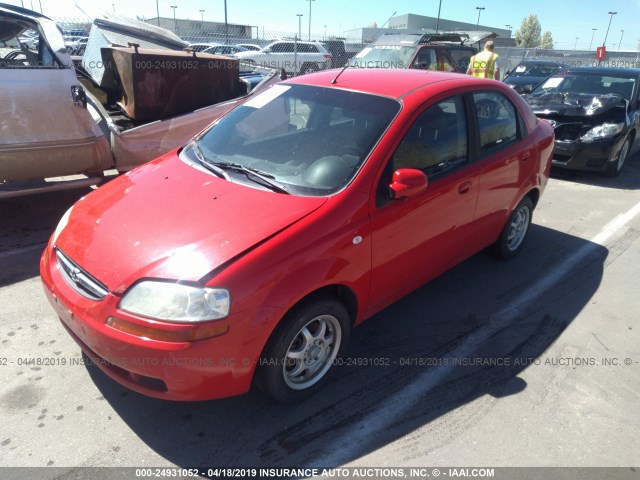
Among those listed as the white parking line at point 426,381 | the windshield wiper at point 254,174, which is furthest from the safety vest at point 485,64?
the windshield wiper at point 254,174

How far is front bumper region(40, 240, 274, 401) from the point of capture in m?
2.13

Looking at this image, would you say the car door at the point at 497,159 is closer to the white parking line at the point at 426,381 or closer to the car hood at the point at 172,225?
the white parking line at the point at 426,381

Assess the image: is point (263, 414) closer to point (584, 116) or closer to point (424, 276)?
point (424, 276)

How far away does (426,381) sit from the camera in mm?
2918

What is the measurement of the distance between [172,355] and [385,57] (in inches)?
452

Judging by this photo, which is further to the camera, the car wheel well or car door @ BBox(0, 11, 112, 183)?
car door @ BBox(0, 11, 112, 183)

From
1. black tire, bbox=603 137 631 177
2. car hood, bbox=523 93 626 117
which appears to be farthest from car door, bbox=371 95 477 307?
black tire, bbox=603 137 631 177

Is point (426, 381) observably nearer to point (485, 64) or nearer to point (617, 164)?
point (617, 164)

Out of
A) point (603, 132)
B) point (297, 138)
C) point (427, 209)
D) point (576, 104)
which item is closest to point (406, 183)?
point (427, 209)

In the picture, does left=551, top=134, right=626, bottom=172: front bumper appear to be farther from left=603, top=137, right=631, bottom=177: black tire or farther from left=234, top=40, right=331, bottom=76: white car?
left=234, top=40, right=331, bottom=76: white car

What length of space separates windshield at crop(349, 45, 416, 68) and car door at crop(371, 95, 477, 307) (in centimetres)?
893

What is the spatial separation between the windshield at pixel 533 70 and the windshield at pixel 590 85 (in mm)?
7842

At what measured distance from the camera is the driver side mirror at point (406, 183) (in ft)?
8.85

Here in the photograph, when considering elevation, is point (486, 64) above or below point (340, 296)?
above
